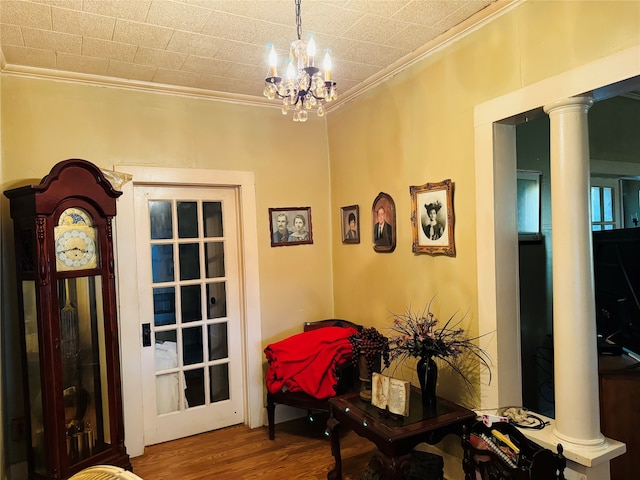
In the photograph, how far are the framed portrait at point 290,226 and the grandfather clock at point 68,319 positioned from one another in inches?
50.0

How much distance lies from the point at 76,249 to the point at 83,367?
74 cm

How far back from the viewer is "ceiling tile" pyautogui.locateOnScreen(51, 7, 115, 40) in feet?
6.95

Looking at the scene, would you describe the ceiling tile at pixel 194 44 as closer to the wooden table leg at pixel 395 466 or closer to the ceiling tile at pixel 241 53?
the ceiling tile at pixel 241 53

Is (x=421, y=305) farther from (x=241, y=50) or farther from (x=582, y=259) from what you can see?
(x=241, y=50)

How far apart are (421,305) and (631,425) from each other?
1.25 m

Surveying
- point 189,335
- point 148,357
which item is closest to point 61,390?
point 148,357

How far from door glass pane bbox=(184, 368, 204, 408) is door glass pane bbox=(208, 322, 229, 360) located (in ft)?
0.52


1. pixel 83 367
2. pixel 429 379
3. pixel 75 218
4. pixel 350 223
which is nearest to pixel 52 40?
pixel 75 218

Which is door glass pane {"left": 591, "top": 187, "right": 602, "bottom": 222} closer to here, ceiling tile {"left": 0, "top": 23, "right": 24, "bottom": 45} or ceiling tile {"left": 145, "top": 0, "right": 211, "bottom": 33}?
ceiling tile {"left": 145, "top": 0, "right": 211, "bottom": 33}

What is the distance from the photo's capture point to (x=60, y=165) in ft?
8.09

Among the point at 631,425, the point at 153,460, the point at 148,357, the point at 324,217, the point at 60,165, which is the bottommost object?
the point at 153,460

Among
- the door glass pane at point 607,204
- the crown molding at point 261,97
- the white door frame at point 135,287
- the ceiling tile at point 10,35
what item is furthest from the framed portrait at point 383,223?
the ceiling tile at point 10,35

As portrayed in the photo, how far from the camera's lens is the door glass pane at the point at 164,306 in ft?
10.8

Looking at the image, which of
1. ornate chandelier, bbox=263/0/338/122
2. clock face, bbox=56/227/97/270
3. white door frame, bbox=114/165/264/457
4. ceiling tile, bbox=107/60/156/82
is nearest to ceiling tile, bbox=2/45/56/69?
ceiling tile, bbox=107/60/156/82
